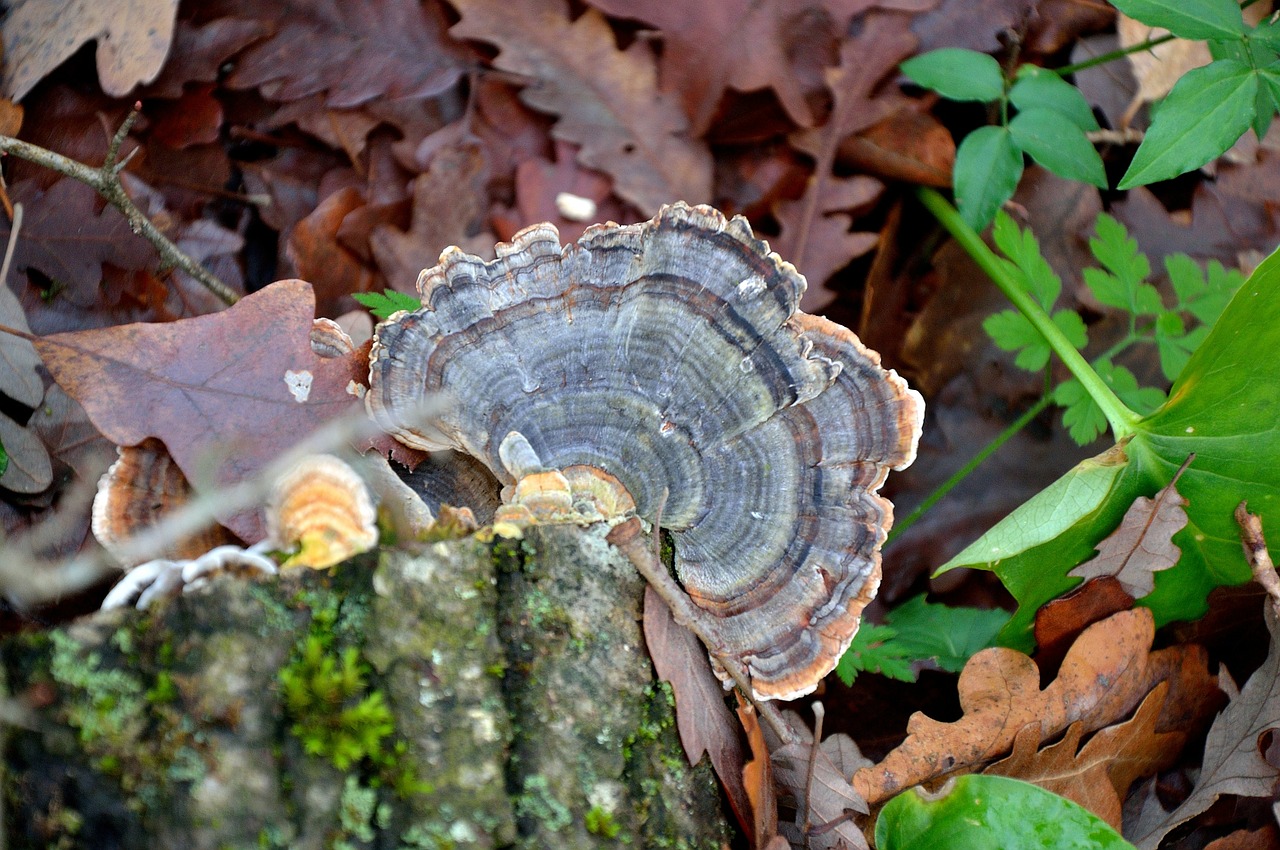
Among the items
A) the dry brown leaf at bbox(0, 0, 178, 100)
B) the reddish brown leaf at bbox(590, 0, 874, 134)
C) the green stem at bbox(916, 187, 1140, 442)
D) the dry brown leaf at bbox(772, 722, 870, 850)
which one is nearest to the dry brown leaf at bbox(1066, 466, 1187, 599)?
the green stem at bbox(916, 187, 1140, 442)

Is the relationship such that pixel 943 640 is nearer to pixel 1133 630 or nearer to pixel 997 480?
pixel 1133 630

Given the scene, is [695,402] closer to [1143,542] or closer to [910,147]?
[1143,542]

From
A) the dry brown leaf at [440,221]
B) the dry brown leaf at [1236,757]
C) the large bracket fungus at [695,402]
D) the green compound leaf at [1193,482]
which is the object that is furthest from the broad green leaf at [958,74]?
the dry brown leaf at [1236,757]

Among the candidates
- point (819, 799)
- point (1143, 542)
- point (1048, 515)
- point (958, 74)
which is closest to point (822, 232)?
point (958, 74)

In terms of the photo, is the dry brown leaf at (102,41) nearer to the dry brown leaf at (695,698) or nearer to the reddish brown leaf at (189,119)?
the reddish brown leaf at (189,119)

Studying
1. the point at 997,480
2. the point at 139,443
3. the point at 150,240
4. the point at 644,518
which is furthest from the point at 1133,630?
the point at 150,240

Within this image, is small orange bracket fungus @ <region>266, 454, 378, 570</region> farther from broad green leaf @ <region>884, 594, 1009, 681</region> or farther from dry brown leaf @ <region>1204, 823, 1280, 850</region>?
dry brown leaf @ <region>1204, 823, 1280, 850</region>
